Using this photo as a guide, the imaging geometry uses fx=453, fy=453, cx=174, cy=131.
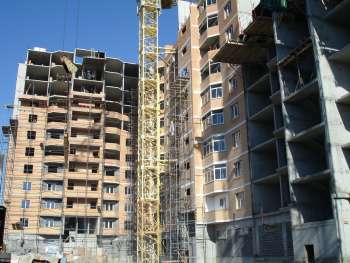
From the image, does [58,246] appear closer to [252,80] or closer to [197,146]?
[197,146]

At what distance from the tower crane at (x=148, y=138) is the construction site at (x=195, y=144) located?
0.59ft

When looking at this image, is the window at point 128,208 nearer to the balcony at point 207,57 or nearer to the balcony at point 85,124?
the balcony at point 85,124

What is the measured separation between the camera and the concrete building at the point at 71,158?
61.4 metres

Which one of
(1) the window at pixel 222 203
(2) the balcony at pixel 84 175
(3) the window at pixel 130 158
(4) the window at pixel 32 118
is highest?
(4) the window at pixel 32 118

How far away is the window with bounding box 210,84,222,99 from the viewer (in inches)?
1900

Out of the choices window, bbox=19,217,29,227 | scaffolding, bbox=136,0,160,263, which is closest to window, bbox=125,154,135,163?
scaffolding, bbox=136,0,160,263

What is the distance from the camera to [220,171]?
45.9 metres

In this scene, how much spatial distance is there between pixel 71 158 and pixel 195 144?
2246cm

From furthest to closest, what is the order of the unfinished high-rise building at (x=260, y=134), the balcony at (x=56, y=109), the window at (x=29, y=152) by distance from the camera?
the balcony at (x=56, y=109)
the window at (x=29, y=152)
the unfinished high-rise building at (x=260, y=134)

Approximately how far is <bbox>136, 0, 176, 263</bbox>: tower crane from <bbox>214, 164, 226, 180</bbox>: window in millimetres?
8119

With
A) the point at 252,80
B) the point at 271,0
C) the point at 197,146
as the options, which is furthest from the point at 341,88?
the point at 197,146

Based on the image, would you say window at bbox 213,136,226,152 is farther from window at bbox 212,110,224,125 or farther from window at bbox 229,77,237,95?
window at bbox 229,77,237,95

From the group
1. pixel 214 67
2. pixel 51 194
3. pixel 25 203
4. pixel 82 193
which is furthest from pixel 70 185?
pixel 214 67

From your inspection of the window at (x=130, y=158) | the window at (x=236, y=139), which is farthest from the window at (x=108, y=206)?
the window at (x=236, y=139)
